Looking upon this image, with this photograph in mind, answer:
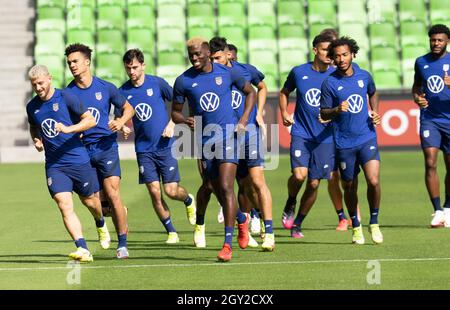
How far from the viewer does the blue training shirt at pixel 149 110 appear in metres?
15.3

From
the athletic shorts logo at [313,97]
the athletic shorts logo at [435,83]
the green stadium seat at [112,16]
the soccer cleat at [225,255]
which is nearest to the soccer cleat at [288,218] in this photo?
the athletic shorts logo at [313,97]

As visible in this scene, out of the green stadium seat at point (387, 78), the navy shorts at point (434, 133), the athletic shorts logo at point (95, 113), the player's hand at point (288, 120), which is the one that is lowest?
the navy shorts at point (434, 133)

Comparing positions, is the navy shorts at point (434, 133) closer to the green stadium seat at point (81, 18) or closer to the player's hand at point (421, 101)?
the player's hand at point (421, 101)

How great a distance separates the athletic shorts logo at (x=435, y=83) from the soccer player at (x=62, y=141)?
17.2ft

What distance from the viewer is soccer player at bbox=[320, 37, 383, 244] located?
47.3 feet

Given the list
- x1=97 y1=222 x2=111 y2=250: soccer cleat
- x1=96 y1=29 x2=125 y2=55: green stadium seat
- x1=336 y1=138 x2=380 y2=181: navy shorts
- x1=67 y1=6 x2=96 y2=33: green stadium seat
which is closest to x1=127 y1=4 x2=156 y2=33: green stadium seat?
x1=96 y1=29 x2=125 y2=55: green stadium seat

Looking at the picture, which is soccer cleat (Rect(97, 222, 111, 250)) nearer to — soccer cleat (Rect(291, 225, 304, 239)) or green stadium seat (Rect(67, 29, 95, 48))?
soccer cleat (Rect(291, 225, 304, 239))

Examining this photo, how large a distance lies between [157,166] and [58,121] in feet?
8.88

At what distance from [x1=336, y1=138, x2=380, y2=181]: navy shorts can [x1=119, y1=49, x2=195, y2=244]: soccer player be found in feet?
6.96

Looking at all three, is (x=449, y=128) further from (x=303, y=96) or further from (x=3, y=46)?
(x=3, y=46)

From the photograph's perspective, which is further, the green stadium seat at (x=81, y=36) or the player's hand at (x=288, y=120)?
the green stadium seat at (x=81, y=36)

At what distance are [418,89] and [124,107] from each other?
4.51 m

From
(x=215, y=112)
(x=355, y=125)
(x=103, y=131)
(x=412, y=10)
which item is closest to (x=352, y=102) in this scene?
(x=355, y=125)

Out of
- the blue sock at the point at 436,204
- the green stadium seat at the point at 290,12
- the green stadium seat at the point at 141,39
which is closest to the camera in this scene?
the blue sock at the point at 436,204
